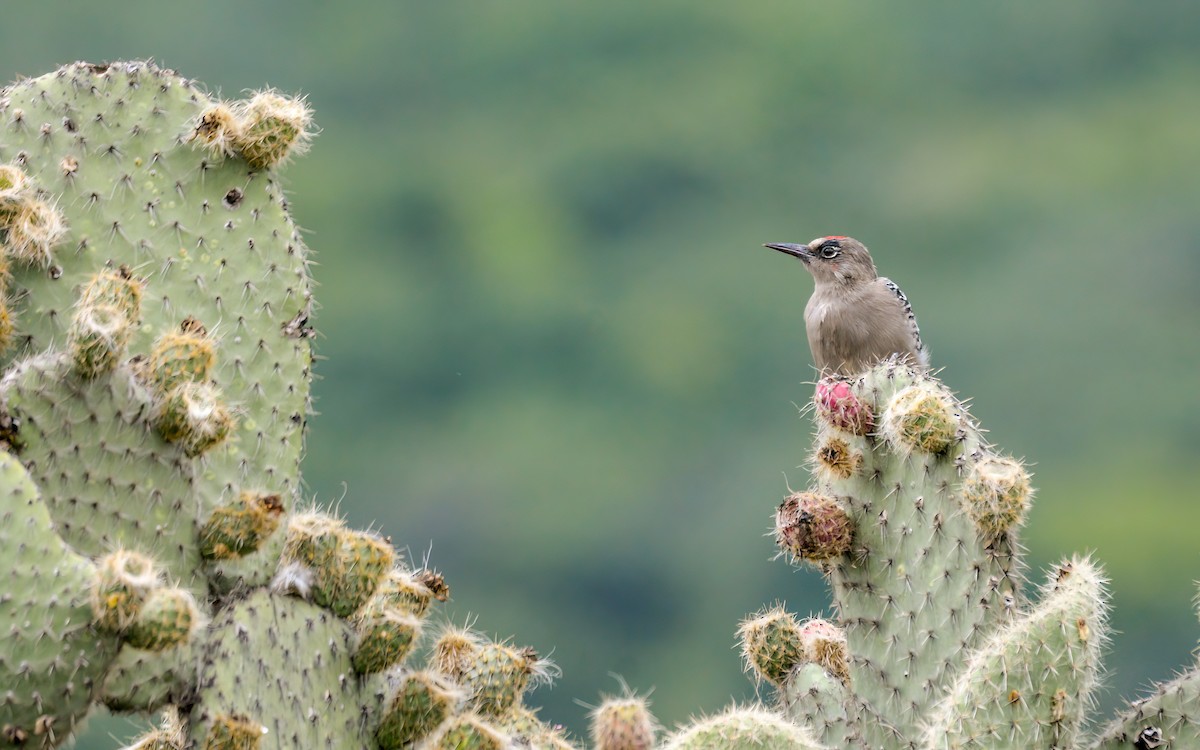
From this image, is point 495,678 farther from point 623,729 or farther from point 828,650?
point 828,650

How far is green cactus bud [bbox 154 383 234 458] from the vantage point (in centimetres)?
429

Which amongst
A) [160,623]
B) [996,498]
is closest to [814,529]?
[996,498]

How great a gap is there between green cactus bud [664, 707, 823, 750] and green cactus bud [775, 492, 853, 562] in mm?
648

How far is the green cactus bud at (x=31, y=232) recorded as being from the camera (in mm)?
4473

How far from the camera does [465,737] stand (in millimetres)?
4359

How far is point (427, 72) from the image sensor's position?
8331 centimetres

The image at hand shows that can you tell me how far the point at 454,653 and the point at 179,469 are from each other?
772 millimetres

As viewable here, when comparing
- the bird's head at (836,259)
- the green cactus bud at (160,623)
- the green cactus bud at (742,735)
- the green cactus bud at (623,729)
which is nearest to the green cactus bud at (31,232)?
the green cactus bud at (160,623)

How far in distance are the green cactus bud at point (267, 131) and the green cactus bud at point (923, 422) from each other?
152cm

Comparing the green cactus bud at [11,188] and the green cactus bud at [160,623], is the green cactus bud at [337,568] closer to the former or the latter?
the green cactus bud at [160,623]

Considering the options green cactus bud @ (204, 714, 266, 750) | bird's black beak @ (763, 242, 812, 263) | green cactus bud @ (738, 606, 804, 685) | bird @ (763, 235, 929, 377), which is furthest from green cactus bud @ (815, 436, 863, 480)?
bird's black beak @ (763, 242, 812, 263)

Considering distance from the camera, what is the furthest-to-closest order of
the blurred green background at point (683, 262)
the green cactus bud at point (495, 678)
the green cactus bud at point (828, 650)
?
1. the blurred green background at point (683, 262)
2. the green cactus bud at point (828, 650)
3. the green cactus bud at point (495, 678)

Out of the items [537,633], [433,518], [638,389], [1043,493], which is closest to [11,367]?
[537,633]

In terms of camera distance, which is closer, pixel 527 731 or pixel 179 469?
pixel 179 469
